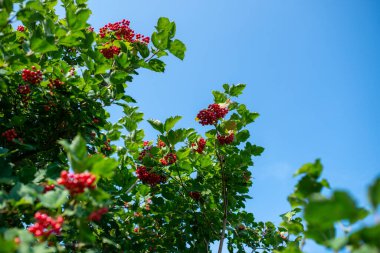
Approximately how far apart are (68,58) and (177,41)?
2.56 metres

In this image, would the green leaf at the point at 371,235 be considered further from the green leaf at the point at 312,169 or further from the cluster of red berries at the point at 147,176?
the cluster of red berries at the point at 147,176

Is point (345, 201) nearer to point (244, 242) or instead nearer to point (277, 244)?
point (277, 244)

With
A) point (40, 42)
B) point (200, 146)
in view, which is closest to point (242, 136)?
point (200, 146)

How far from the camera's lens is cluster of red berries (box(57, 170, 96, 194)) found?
2172 millimetres

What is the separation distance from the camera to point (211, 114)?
17.9 feet

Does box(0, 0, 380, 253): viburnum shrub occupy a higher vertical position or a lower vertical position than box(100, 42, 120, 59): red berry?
lower

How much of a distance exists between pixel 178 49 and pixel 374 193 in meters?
4.23

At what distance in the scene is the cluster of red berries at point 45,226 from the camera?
7.68 ft

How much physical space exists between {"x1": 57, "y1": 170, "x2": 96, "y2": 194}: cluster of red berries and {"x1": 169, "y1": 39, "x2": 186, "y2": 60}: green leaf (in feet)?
10.8

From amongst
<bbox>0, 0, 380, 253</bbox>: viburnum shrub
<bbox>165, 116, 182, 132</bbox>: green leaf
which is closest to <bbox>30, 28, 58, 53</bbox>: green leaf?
<bbox>0, 0, 380, 253</bbox>: viburnum shrub

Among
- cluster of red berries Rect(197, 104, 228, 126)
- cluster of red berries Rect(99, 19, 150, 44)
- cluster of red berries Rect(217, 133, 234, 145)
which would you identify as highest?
cluster of red berries Rect(99, 19, 150, 44)

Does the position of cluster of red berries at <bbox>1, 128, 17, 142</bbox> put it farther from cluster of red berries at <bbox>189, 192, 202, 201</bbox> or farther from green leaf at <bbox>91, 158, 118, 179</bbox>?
cluster of red berries at <bbox>189, 192, 202, 201</bbox>

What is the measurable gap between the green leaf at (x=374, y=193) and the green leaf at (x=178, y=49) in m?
4.18

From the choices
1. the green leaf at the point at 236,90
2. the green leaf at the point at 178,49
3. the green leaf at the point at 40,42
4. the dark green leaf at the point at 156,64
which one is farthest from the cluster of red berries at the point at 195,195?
the green leaf at the point at 40,42
